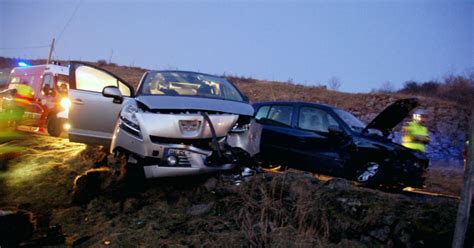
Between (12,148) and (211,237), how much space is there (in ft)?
21.3

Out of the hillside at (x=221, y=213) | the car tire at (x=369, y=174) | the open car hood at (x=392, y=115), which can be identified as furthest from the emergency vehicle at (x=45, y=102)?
the open car hood at (x=392, y=115)

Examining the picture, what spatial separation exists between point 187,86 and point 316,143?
253 cm

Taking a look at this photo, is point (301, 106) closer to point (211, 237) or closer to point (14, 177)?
point (211, 237)

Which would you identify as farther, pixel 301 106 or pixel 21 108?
pixel 21 108

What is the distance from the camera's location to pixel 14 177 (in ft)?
19.9

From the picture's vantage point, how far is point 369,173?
635 cm

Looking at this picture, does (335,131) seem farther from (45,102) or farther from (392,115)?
(45,102)

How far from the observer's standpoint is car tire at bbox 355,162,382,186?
6293 millimetres

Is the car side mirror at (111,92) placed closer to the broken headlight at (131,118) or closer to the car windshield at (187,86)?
the car windshield at (187,86)

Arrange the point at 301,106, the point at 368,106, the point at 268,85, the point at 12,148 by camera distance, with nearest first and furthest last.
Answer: the point at 301,106, the point at 12,148, the point at 368,106, the point at 268,85

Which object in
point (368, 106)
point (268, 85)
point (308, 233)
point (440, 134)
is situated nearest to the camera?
point (308, 233)

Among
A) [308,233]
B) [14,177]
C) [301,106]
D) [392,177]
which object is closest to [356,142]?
[392,177]

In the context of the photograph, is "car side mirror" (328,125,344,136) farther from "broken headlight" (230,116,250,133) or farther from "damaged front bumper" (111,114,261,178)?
"damaged front bumper" (111,114,261,178)

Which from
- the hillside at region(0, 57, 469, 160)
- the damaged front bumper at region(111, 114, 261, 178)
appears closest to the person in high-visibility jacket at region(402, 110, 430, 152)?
the hillside at region(0, 57, 469, 160)
